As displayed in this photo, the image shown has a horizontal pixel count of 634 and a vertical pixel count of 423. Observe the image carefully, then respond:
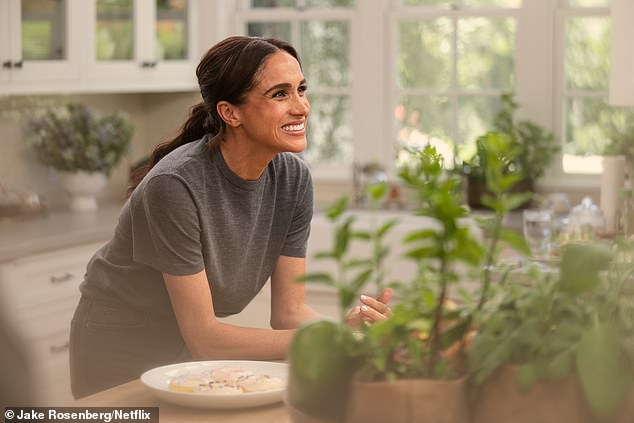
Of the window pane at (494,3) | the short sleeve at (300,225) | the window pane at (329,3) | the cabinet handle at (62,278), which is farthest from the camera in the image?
the window pane at (329,3)

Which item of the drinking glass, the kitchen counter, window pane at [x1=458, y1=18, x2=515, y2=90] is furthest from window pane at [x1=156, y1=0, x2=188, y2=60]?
the kitchen counter

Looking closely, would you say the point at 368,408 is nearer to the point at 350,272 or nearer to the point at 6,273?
the point at 6,273

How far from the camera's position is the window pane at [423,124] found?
523 cm

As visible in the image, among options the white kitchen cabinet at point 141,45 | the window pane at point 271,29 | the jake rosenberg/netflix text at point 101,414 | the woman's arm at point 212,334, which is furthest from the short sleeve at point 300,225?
the window pane at point 271,29

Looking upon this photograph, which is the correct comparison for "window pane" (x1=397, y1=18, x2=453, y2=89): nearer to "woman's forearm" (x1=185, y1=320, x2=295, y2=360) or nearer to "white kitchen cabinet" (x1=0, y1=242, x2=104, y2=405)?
"white kitchen cabinet" (x1=0, y1=242, x2=104, y2=405)

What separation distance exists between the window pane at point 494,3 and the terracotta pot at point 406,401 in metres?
4.15

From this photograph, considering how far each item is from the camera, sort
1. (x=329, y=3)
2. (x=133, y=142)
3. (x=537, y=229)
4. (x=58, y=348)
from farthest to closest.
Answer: (x=133, y=142) < (x=329, y=3) < (x=58, y=348) < (x=537, y=229)

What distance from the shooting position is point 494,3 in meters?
5.12

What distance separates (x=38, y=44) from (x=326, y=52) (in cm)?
159

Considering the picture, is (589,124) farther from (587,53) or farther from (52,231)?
(52,231)

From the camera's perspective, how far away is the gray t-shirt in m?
2.28

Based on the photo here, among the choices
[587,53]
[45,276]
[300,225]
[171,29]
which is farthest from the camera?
[171,29]

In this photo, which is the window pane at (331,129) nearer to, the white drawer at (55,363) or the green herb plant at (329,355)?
the white drawer at (55,363)

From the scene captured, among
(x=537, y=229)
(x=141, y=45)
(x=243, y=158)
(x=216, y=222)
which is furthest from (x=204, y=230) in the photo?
(x=141, y=45)
